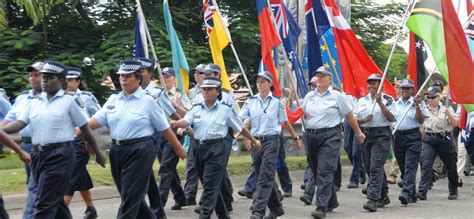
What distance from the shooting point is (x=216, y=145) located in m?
9.57

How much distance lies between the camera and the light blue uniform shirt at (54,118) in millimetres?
7789

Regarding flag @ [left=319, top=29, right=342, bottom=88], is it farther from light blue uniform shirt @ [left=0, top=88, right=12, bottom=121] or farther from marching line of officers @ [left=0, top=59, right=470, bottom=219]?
light blue uniform shirt @ [left=0, top=88, right=12, bottom=121]

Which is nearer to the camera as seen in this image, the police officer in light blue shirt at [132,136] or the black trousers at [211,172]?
the police officer in light blue shirt at [132,136]

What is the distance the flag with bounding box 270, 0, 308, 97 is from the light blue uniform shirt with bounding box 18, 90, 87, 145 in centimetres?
550

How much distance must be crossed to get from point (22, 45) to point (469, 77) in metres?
10.9

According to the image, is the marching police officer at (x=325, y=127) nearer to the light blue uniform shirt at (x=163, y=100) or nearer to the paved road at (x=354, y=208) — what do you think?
the paved road at (x=354, y=208)

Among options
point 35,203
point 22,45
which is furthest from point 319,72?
point 22,45

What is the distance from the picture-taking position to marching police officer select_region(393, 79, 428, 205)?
1242cm

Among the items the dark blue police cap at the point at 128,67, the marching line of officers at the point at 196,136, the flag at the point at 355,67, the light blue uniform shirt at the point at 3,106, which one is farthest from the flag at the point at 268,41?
the dark blue police cap at the point at 128,67

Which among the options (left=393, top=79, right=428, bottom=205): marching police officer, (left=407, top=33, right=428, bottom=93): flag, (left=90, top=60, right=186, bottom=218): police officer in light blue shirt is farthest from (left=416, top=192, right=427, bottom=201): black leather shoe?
(left=90, top=60, right=186, bottom=218): police officer in light blue shirt

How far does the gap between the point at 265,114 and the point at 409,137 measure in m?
2.92

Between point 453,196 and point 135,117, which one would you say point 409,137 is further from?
point 135,117

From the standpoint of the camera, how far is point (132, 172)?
7988 mm

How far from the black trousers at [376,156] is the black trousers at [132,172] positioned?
420cm
